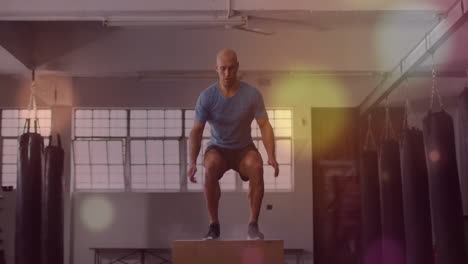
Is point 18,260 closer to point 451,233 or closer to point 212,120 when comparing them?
point 212,120

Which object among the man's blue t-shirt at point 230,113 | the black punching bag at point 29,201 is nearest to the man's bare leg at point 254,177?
the man's blue t-shirt at point 230,113

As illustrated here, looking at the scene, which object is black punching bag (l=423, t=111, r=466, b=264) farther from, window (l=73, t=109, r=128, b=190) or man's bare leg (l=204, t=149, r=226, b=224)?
window (l=73, t=109, r=128, b=190)

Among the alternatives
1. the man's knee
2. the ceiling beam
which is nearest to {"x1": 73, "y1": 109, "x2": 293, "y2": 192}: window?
the ceiling beam

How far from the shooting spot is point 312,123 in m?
13.5

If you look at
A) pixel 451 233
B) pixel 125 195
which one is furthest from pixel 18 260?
pixel 451 233

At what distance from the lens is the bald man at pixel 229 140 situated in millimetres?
5469

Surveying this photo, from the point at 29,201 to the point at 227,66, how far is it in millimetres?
4976

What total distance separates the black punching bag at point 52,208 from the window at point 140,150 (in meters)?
3.38

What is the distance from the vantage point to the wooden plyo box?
16.7 ft

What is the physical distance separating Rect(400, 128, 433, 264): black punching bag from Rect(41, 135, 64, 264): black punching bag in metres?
5.04

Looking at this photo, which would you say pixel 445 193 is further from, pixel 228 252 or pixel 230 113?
pixel 228 252

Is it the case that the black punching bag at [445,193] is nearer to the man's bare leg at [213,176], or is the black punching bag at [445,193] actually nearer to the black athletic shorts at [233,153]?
the black athletic shorts at [233,153]

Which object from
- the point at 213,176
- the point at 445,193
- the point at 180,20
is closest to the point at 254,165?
the point at 213,176

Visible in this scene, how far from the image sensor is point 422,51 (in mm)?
9352
